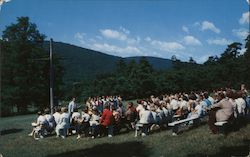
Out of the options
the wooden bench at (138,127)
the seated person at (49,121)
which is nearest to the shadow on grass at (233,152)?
the wooden bench at (138,127)

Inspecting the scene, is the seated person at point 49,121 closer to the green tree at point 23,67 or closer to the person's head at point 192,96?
the green tree at point 23,67

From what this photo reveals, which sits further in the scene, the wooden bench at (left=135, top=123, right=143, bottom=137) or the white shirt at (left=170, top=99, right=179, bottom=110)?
the white shirt at (left=170, top=99, right=179, bottom=110)

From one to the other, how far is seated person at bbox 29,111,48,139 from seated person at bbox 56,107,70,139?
1.44 feet

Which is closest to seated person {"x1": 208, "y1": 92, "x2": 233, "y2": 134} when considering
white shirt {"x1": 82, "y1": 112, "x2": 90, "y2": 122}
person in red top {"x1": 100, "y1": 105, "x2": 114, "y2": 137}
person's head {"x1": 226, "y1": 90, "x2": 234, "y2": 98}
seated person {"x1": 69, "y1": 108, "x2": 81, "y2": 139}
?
person's head {"x1": 226, "y1": 90, "x2": 234, "y2": 98}

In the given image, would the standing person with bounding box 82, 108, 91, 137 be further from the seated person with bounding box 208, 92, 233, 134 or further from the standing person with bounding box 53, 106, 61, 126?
the seated person with bounding box 208, 92, 233, 134

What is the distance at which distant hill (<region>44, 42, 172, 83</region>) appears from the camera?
12.0 m

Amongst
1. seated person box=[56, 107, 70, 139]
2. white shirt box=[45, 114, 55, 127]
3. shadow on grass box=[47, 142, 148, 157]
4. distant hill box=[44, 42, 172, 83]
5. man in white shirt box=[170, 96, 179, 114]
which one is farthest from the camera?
man in white shirt box=[170, 96, 179, 114]

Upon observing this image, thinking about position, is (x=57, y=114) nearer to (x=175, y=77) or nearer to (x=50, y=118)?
(x=50, y=118)

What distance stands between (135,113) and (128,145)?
4.44m

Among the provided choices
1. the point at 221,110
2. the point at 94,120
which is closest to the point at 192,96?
the point at 221,110

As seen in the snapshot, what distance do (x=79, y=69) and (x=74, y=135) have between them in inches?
79.7

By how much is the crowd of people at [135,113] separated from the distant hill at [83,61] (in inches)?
54.3

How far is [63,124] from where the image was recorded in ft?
45.8

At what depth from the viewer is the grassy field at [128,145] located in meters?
10.3
